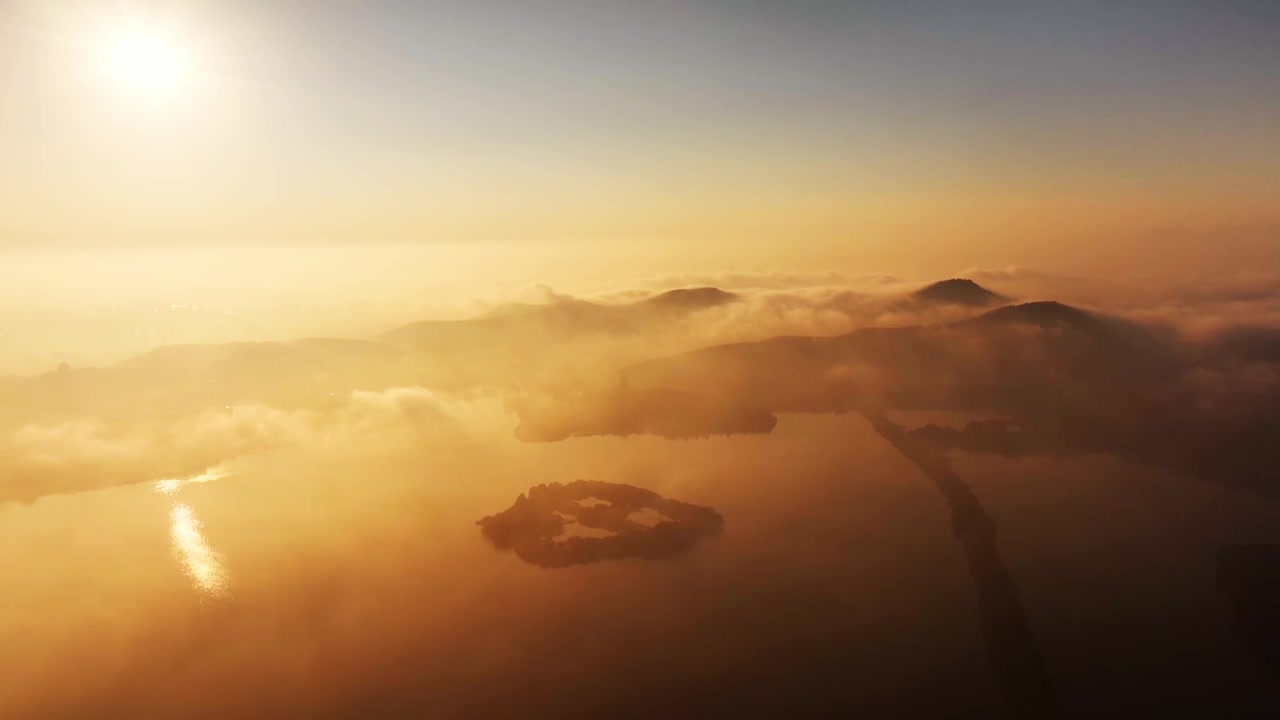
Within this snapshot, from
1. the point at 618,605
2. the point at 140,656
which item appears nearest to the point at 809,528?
the point at 618,605

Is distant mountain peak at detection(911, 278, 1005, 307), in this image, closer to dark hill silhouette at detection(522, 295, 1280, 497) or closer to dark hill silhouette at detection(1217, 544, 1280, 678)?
dark hill silhouette at detection(522, 295, 1280, 497)

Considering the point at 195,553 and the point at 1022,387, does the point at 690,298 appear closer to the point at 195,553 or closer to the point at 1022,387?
the point at 1022,387

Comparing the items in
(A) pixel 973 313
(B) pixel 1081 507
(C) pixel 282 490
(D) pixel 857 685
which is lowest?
(C) pixel 282 490

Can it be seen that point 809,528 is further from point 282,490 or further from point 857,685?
point 282,490

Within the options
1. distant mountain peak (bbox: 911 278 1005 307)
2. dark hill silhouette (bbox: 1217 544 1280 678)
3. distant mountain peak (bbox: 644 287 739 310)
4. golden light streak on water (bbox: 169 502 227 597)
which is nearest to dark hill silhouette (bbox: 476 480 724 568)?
golden light streak on water (bbox: 169 502 227 597)

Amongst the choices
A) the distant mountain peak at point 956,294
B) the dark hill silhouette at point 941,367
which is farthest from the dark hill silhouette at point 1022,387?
the distant mountain peak at point 956,294

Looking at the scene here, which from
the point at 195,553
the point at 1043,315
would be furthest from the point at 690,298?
the point at 195,553
